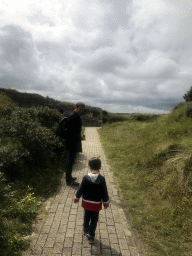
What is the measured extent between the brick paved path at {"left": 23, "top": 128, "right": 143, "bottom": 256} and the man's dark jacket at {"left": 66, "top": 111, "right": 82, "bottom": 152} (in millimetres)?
1175

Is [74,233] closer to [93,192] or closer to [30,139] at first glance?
[93,192]

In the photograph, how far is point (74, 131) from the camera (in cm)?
433

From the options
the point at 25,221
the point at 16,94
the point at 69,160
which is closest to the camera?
the point at 25,221

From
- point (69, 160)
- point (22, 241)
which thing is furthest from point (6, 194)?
point (69, 160)

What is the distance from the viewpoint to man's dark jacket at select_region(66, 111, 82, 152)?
424 centimetres

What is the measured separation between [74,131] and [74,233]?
2136 mm

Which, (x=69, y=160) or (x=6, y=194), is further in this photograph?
(x=69, y=160)

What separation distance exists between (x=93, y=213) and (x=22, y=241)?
3.76 feet

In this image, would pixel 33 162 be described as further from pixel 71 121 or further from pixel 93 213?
pixel 93 213

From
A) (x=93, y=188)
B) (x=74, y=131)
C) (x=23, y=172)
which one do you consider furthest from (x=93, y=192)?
(x=23, y=172)

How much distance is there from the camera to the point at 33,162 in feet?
18.2

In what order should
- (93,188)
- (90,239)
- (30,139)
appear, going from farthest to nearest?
(30,139)
(90,239)
(93,188)

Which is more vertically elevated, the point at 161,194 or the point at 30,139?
the point at 30,139

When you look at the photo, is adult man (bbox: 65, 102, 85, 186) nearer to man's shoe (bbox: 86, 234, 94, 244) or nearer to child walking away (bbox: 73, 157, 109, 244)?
child walking away (bbox: 73, 157, 109, 244)
